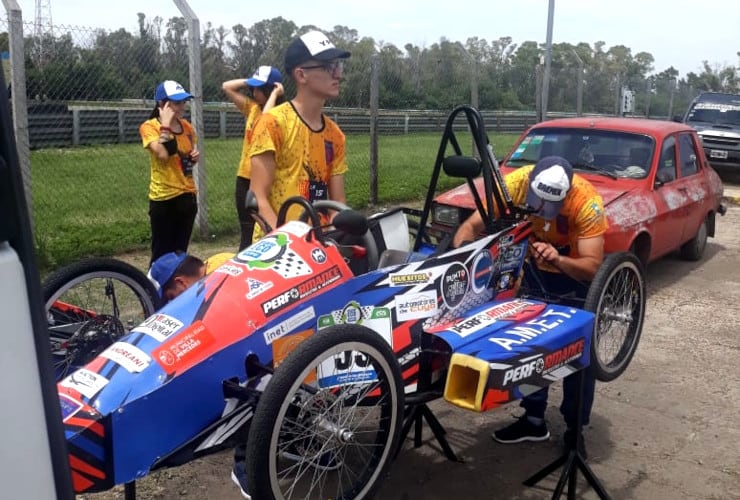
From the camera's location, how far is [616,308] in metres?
4.26

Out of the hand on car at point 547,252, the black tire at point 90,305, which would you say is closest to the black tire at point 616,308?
the hand on car at point 547,252

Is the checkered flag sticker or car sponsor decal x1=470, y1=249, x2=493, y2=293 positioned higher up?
the checkered flag sticker

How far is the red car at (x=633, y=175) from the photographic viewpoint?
683cm

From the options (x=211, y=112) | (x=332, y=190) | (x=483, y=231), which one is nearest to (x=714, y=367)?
(x=483, y=231)

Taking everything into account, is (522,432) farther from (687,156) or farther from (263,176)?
(687,156)

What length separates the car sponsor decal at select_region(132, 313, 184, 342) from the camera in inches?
117

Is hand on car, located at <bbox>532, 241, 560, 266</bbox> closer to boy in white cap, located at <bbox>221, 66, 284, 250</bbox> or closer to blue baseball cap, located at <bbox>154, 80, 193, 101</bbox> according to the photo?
boy in white cap, located at <bbox>221, 66, 284, 250</bbox>

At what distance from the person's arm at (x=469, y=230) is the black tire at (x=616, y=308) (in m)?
0.76

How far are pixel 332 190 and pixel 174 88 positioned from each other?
2.65m

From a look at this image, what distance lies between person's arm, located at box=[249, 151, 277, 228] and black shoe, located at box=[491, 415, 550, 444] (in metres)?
1.82

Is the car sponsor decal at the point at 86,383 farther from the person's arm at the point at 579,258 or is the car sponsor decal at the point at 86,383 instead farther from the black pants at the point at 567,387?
the person's arm at the point at 579,258

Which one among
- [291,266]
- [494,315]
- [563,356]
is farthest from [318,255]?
[563,356]

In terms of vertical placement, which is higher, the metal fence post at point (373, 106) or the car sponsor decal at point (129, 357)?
the metal fence post at point (373, 106)

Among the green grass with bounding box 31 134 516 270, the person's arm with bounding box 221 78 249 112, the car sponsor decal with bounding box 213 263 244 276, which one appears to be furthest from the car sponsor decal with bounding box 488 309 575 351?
the green grass with bounding box 31 134 516 270
